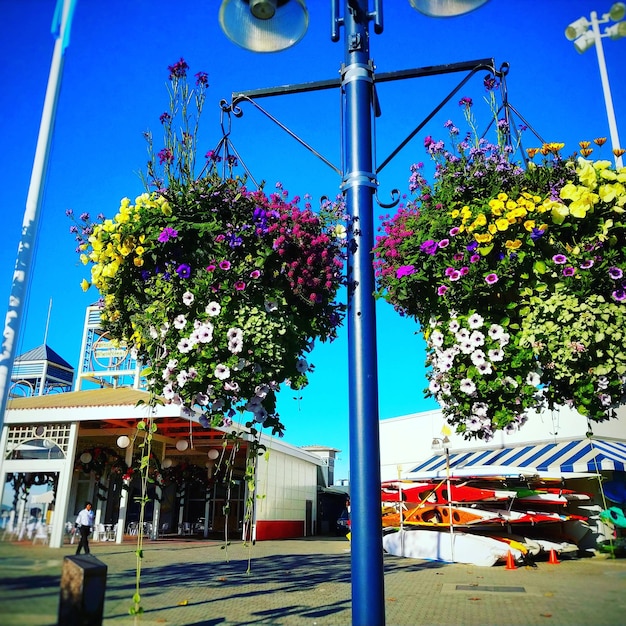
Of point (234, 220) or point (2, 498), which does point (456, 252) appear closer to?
point (234, 220)

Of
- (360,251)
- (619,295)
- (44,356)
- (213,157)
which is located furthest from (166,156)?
(44,356)

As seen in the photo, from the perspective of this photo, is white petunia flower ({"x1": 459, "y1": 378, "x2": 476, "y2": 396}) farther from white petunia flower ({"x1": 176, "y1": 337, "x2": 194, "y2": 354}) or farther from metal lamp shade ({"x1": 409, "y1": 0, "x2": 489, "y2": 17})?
metal lamp shade ({"x1": 409, "y1": 0, "x2": 489, "y2": 17})

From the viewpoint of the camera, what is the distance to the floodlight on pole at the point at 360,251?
2504 millimetres

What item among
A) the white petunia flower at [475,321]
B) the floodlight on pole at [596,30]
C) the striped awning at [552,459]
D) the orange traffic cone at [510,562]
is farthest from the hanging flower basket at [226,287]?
the striped awning at [552,459]

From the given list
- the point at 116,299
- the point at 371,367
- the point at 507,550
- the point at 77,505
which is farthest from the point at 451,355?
the point at 77,505

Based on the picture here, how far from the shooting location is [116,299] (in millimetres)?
3373

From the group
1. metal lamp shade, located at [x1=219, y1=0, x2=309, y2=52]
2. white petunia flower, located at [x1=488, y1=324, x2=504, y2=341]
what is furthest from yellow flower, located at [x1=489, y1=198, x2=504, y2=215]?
metal lamp shade, located at [x1=219, y1=0, x2=309, y2=52]

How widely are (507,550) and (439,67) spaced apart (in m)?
11.4

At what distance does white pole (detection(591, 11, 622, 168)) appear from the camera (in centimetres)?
258

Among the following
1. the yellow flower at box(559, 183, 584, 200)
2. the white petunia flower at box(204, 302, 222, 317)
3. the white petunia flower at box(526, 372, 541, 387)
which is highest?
the yellow flower at box(559, 183, 584, 200)

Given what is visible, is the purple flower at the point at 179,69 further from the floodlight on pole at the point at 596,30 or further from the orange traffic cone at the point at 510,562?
the orange traffic cone at the point at 510,562

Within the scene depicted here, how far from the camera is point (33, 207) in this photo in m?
2.86

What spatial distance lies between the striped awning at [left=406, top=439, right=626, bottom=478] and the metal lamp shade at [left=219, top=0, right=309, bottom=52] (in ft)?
39.7

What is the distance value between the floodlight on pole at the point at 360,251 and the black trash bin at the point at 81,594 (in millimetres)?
1078
